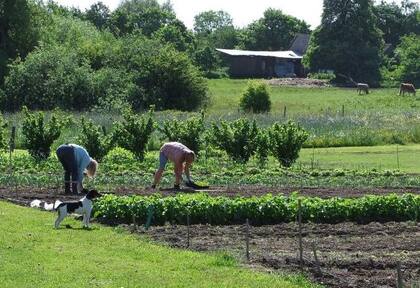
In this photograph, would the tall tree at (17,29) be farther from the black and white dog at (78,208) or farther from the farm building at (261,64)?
the black and white dog at (78,208)

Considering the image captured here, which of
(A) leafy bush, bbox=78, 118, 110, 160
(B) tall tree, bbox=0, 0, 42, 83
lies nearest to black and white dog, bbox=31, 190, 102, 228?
(A) leafy bush, bbox=78, 118, 110, 160

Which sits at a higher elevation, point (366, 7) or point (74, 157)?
point (366, 7)

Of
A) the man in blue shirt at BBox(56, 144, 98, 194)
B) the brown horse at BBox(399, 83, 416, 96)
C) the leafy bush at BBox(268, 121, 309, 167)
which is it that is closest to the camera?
the man in blue shirt at BBox(56, 144, 98, 194)

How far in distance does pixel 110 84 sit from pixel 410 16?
8082cm

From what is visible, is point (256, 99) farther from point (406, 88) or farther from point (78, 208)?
point (78, 208)

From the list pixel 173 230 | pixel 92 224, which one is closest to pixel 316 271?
pixel 173 230

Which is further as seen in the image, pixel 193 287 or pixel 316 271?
pixel 316 271

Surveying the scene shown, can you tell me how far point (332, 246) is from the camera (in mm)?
14758

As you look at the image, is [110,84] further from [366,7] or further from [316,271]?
[316,271]

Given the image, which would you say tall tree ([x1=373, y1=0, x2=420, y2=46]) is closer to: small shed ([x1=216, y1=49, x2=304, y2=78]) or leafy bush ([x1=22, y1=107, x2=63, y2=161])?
small shed ([x1=216, y1=49, x2=304, y2=78])

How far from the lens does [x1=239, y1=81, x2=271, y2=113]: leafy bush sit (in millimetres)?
60625

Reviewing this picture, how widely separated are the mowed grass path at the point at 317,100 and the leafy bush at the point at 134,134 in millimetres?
24525

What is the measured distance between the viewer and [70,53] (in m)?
64.1

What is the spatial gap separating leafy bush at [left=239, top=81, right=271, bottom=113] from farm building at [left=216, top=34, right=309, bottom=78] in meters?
39.7
